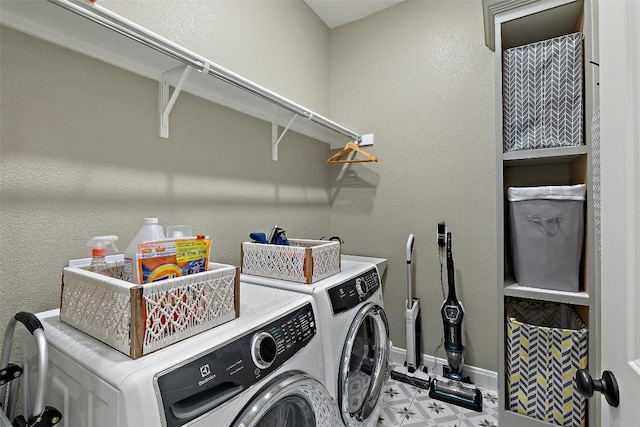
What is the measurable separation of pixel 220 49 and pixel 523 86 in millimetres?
1558

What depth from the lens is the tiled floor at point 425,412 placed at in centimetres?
163

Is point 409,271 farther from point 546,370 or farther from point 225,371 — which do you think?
point 225,371

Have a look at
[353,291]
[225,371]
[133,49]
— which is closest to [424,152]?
[353,291]

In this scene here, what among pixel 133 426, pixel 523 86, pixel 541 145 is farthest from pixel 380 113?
pixel 133 426

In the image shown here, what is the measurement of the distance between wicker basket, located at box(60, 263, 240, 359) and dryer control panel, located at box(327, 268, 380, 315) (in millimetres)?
470

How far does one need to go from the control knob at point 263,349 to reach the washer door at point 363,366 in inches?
18.0

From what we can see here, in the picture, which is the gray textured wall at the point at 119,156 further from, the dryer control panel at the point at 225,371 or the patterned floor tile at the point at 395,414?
the patterned floor tile at the point at 395,414

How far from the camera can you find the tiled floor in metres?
1.63

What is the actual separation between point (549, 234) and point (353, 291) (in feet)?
3.06

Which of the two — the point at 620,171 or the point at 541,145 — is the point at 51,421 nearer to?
the point at 620,171

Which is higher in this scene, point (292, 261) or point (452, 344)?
point (292, 261)

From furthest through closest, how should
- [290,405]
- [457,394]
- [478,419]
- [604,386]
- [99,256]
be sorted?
Result: [457,394]
[478,419]
[290,405]
[99,256]
[604,386]

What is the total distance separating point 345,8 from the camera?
2322mm

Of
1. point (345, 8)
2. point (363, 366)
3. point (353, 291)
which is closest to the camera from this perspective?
point (353, 291)
